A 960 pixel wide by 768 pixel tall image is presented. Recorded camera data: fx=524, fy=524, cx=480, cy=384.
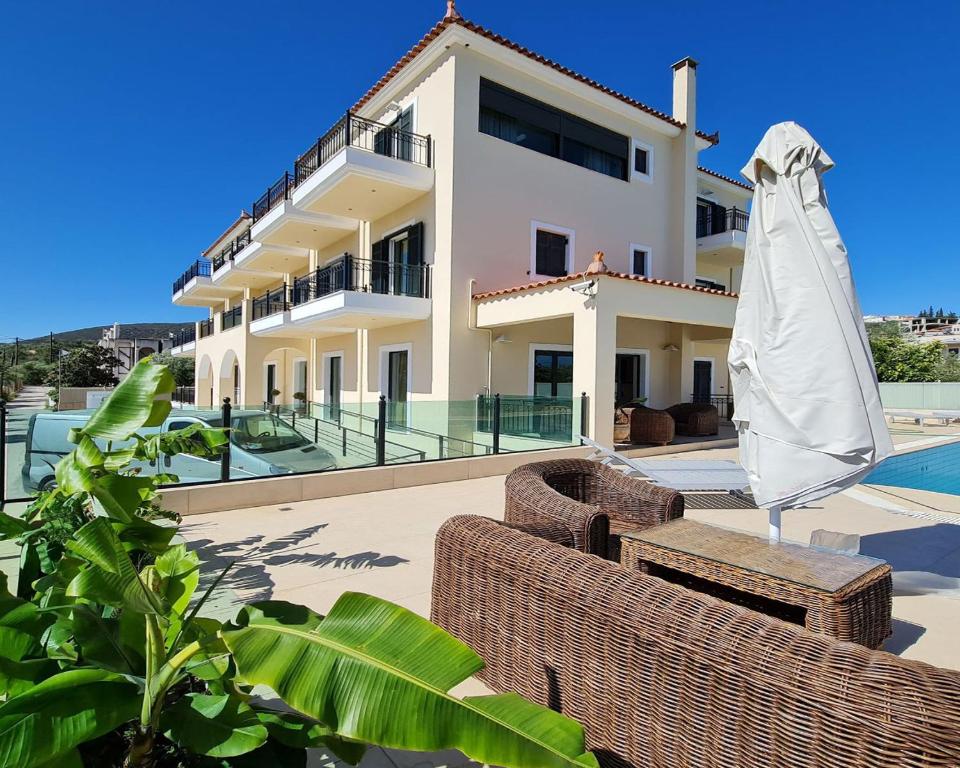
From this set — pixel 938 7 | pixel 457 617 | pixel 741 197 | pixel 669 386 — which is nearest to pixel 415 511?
pixel 457 617

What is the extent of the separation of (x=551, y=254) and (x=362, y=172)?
566 cm

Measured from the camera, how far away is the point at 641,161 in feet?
55.9


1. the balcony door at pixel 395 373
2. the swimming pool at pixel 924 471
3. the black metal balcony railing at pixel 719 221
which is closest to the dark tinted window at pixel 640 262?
the black metal balcony railing at pixel 719 221

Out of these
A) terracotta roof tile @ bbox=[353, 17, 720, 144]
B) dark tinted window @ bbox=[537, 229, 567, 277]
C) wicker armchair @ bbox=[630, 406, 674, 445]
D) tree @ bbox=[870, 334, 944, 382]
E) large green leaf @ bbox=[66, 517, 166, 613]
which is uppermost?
terracotta roof tile @ bbox=[353, 17, 720, 144]

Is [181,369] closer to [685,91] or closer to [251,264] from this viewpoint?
[251,264]

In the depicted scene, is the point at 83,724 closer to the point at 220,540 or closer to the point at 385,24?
the point at 220,540

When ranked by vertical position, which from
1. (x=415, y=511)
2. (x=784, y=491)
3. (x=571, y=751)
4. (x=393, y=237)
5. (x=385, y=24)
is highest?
(x=385, y=24)

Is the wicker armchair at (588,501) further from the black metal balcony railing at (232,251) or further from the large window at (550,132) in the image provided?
the black metal balcony railing at (232,251)

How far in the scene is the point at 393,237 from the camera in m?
15.2

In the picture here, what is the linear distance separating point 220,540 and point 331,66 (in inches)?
682

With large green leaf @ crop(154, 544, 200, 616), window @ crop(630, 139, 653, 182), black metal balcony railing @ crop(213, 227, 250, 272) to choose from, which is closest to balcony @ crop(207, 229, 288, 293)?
black metal balcony railing @ crop(213, 227, 250, 272)

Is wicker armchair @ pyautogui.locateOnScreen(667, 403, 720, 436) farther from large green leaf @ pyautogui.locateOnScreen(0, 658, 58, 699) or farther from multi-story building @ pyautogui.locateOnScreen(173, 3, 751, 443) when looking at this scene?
large green leaf @ pyautogui.locateOnScreen(0, 658, 58, 699)

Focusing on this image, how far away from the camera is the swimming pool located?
993cm

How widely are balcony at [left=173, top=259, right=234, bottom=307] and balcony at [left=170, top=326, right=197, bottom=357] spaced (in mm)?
1737
